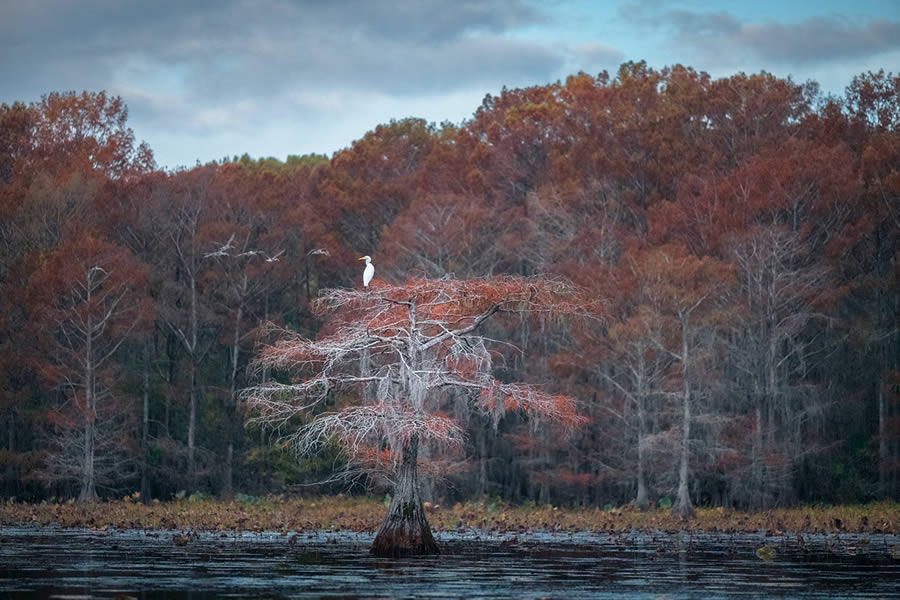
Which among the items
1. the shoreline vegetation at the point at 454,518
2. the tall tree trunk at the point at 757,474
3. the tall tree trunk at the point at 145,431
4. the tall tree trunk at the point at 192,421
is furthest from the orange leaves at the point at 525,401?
the tall tree trunk at the point at 192,421

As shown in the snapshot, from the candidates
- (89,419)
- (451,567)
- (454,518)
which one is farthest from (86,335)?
(451,567)

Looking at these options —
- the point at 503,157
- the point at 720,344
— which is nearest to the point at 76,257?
the point at 503,157

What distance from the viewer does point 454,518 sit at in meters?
41.8

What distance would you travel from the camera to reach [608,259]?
53.5 m

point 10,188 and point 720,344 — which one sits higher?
point 10,188

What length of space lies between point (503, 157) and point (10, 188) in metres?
21.5

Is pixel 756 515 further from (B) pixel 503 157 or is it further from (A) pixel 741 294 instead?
(B) pixel 503 157

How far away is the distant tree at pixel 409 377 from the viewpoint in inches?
1078

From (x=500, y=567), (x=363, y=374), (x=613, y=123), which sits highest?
(x=613, y=123)

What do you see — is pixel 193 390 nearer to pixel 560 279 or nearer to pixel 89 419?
pixel 89 419

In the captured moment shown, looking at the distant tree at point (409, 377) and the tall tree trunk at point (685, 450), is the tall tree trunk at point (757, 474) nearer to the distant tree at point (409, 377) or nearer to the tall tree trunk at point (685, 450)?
the tall tree trunk at point (685, 450)

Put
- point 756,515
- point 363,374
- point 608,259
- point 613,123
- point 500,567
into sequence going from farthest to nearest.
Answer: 1. point 613,123
2. point 608,259
3. point 756,515
4. point 363,374
5. point 500,567

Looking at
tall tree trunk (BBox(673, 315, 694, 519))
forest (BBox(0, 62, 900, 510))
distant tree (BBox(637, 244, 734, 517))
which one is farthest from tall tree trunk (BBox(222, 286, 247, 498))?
tall tree trunk (BBox(673, 315, 694, 519))

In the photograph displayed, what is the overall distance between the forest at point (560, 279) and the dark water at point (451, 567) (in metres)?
11.9
